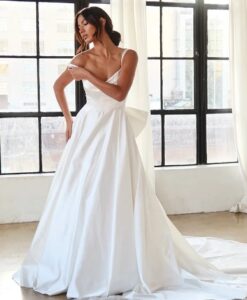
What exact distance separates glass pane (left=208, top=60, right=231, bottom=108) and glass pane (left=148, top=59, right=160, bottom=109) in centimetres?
57

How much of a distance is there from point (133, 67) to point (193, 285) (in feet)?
4.21

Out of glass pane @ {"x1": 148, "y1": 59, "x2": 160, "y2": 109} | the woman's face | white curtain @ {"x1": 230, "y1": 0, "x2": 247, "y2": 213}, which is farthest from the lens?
glass pane @ {"x1": 148, "y1": 59, "x2": 160, "y2": 109}

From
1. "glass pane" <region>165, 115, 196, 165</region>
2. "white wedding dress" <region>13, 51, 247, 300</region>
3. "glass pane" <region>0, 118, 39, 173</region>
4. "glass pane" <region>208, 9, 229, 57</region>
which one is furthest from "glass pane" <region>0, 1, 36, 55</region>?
"white wedding dress" <region>13, 51, 247, 300</region>

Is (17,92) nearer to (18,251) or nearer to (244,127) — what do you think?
(18,251)

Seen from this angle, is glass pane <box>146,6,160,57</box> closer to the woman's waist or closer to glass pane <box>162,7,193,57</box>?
glass pane <box>162,7,193,57</box>

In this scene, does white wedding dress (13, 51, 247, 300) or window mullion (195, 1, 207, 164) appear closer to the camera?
white wedding dress (13, 51, 247, 300)

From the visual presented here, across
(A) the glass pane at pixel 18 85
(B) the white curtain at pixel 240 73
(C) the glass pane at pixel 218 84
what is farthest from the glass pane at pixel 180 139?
(A) the glass pane at pixel 18 85

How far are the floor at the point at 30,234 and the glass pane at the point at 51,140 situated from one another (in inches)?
25.3

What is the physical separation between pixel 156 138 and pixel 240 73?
41.6 inches

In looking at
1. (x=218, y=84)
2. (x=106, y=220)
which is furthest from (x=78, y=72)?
(x=218, y=84)

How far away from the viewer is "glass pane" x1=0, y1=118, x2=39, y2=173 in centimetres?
493

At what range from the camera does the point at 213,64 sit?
5453 millimetres

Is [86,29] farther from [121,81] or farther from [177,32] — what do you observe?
[177,32]

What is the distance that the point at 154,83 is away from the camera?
5.29m
